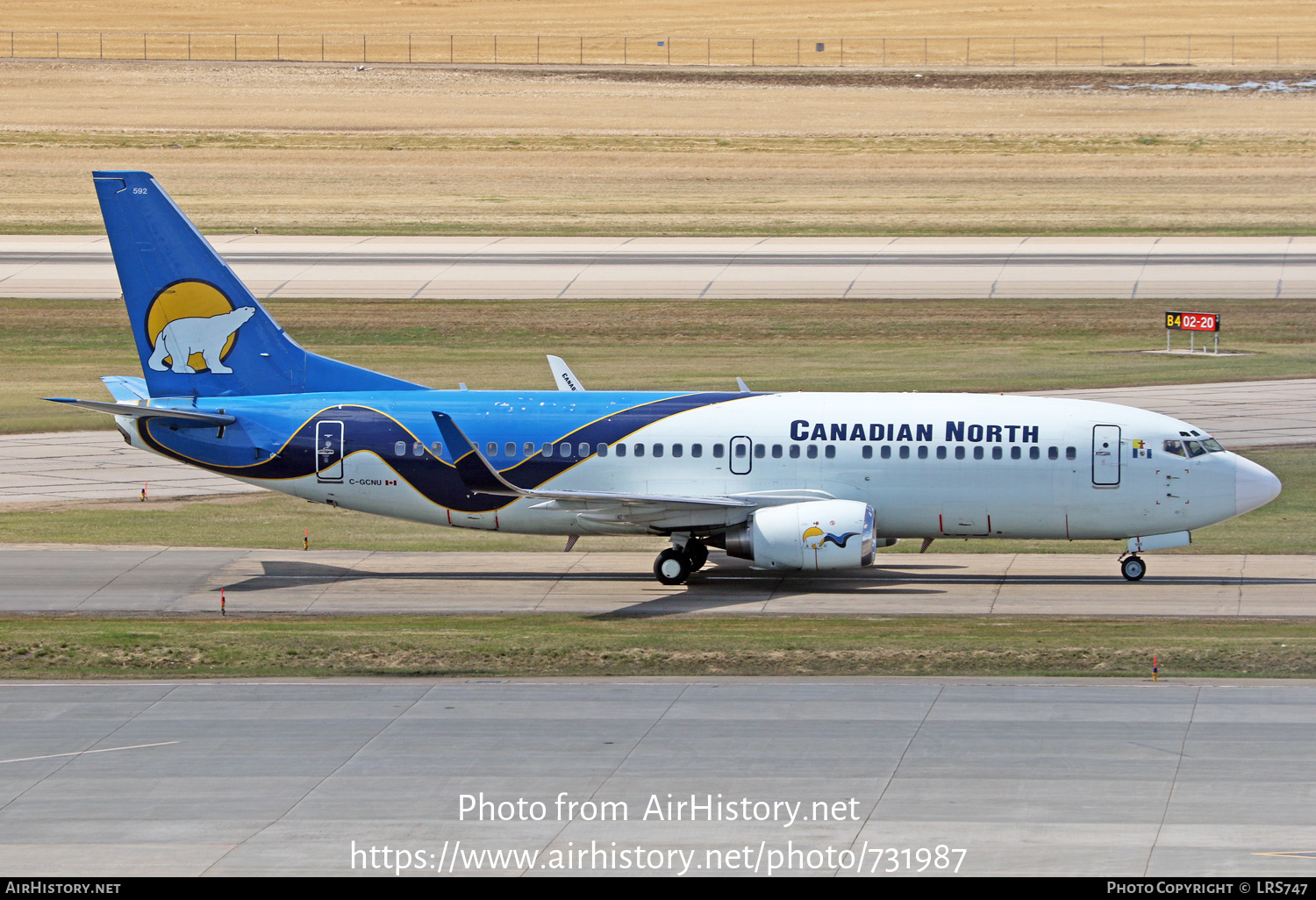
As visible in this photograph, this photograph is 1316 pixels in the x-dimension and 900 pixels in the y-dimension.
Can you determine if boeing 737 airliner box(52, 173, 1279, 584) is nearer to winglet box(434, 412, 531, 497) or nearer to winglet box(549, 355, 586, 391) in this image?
winglet box(434, 412, 531, 497)

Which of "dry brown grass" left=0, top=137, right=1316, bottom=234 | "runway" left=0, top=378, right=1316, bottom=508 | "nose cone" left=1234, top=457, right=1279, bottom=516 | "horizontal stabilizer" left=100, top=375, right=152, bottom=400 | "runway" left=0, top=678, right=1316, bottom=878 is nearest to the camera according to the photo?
"runway" left=0, top=678, right=1316, bottom=878

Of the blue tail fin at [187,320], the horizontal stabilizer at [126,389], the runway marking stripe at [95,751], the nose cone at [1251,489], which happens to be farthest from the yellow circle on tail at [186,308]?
the nose cone at [1251,489]

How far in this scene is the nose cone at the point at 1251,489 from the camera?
33.3m

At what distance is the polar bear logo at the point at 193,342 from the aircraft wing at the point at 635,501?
222 inches

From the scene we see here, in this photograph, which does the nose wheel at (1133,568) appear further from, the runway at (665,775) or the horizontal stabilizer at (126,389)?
the horizontal stabilizer at (126,389)

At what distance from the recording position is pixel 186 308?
3572cm

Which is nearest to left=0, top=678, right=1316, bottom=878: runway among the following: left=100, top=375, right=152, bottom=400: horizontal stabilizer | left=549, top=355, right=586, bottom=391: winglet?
left=100, top=375, right=152, bottom=400: horizontal stabilizer

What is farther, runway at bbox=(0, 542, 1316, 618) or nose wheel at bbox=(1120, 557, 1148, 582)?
nose wheel at bbox=(1120, 557, 1148, 582)

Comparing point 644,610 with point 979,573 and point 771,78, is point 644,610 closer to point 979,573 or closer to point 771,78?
point 979,573

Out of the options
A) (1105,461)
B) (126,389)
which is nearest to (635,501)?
(1105,461)

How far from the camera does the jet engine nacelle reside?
32375 millimetres

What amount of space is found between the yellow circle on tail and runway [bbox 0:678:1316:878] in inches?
463

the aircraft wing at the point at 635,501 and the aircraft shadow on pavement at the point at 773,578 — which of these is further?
the aircraft shadow on pavement at the point at 773,578
